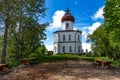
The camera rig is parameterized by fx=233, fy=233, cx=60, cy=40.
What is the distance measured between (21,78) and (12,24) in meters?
12.3

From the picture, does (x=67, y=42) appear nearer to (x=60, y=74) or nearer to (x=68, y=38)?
(x=68, y=38)

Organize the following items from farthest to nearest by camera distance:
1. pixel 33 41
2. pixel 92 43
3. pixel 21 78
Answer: pixel 92 43 < pixel 33 41 < pixel 21 78

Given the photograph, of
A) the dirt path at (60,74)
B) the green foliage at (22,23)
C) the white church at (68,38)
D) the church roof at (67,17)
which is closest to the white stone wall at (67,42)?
the white church at (68,38)

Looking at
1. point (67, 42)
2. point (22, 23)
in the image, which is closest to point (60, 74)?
point (22, 23)

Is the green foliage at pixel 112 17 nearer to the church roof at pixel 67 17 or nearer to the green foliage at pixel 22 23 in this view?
the green foliage at pixel 22 23

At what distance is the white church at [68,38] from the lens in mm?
75000

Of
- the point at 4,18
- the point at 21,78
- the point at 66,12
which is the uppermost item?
the point at 66,12

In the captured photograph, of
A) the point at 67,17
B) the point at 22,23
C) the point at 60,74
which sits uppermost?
the point at 67,17

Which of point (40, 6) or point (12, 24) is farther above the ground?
point (40, 6)

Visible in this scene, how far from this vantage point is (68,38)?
7538 centimetres

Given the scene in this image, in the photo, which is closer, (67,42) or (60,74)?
(60,74)

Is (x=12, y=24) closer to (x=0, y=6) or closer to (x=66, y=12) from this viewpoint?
(x=0, y=6)

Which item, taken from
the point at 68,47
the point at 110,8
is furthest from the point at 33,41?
the point at 68,47

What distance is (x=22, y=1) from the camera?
27156 mm
